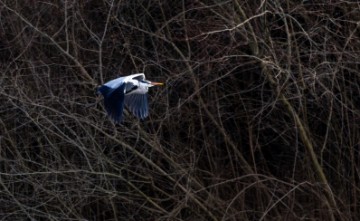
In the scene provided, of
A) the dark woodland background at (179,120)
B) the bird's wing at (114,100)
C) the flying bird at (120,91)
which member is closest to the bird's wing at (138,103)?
the flying bird at (120,91)

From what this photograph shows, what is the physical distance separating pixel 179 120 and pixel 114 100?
1724 mm

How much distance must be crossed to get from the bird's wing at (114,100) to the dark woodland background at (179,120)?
103 cm

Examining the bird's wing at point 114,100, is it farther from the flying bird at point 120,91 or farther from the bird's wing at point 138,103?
the bird's wing at point 138,103

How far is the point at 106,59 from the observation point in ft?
21.8

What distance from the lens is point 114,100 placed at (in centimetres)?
464

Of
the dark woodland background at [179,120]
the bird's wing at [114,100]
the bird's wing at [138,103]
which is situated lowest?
the dark woodland background at [179,120]

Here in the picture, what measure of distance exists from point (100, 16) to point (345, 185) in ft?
7.31

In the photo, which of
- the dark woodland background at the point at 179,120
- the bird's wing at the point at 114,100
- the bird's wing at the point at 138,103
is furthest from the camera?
the dark woodland background at the point at 179,120

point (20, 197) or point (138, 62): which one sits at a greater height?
point (138, 62)

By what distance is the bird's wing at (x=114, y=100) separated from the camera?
4609 millimetres

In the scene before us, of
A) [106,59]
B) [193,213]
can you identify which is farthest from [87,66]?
[193,213]

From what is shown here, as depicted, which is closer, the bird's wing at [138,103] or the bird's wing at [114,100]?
the bird's wing at [114,100]

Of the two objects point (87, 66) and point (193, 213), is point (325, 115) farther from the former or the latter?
point (87, 66)

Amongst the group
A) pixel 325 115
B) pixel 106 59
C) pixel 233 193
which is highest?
pixel 106 59
